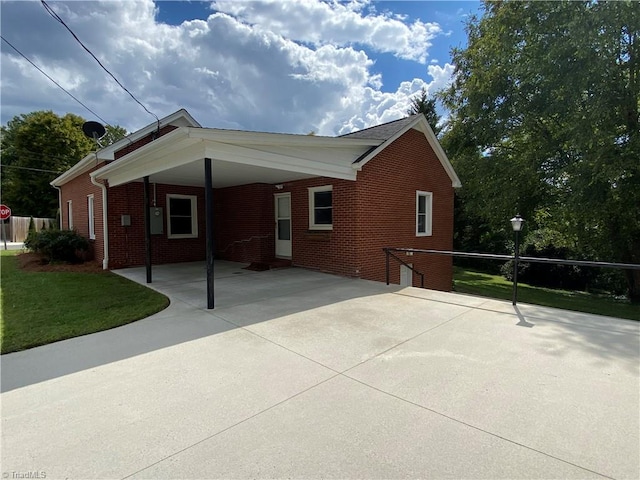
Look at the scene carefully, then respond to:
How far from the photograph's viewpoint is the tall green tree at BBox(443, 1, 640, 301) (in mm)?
9289

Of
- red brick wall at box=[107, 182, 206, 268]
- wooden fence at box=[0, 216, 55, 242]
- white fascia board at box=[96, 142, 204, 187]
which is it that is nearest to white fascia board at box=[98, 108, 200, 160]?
white fascia board at box=[96, 142, 204, 187]

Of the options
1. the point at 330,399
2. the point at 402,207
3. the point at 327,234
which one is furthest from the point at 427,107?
the point at 330,399

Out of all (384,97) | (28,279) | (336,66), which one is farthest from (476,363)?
(384,97)

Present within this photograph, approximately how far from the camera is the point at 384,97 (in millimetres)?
19984

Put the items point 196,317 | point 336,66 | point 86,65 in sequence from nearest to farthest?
point 196,317
point 86,65
point 336,66

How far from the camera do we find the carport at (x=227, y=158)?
5430 mm

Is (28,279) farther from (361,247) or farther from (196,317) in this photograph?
(361,247)

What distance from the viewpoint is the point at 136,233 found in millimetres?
10414

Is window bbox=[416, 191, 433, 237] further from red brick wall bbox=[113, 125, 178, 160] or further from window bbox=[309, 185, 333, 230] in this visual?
red brick wall bbox=[113, 125, 178, 160]

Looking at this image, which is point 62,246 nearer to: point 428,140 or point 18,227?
point 428,140

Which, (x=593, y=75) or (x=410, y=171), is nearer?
(x=593, y=75)

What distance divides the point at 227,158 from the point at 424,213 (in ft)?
25.4

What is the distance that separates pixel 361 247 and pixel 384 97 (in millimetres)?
14674

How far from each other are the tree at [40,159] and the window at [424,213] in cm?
3049
